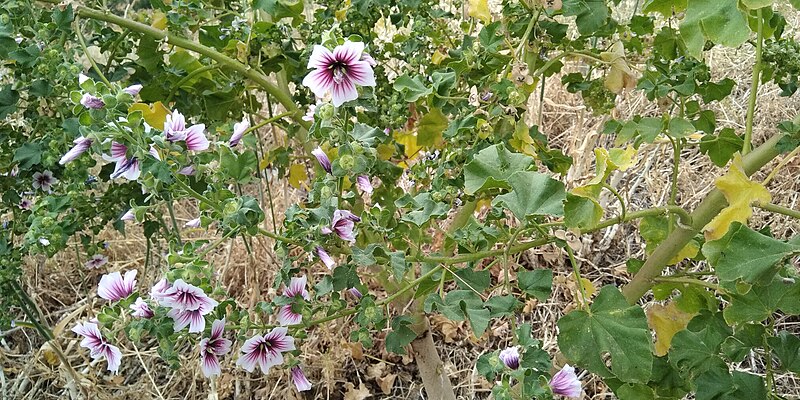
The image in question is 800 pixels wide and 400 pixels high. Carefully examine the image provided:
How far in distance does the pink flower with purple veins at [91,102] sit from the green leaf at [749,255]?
0.72 metres

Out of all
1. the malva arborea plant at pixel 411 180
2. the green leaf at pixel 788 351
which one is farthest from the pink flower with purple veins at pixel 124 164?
the green leaf at pixel 788 351

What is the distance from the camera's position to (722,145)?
117 cm

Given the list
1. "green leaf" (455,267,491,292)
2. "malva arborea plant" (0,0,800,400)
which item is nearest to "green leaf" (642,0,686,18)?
"malva arborea plant" (0,0,800,400)

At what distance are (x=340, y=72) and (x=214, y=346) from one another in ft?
1.43

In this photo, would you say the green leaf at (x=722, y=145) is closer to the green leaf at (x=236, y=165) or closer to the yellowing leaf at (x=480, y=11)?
the yellowing leaf at (x=480, y=11)

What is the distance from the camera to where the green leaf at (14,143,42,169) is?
43.4 inches

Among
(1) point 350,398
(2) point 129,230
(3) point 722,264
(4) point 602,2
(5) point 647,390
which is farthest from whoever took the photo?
(2) point 129,230

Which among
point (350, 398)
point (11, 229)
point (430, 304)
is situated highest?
point (11, 229)

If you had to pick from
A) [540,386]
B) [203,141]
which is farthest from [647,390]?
[203,141]

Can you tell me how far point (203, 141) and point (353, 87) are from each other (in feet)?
0.71

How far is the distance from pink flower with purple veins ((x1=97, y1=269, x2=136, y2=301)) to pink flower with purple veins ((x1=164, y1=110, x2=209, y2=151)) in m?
0.20

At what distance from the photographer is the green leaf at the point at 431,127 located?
1.32 meters

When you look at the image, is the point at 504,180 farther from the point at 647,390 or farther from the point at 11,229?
the point at 11,229

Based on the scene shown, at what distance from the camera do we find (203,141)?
93 cm
